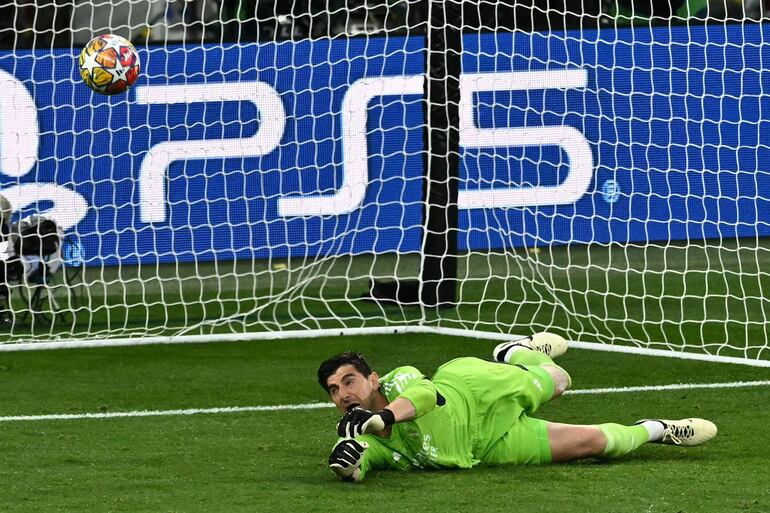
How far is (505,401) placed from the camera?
5059 mm

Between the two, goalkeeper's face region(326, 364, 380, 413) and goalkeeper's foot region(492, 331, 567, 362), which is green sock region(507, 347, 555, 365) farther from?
goalkeeper's face region(326, 364, 380, 413)

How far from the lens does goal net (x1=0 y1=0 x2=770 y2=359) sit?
11.7 meters

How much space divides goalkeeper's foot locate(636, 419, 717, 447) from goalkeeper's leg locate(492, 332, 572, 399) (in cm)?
44

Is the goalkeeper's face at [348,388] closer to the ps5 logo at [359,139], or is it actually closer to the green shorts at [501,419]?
the green shorts at [501,419]

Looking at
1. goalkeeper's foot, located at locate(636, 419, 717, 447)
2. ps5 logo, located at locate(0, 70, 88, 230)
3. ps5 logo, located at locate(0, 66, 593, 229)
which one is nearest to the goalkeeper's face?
goalkeeper's foot, located at locate(636, 419, 717, 447)

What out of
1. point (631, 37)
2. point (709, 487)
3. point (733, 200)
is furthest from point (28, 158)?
point (709, 487)

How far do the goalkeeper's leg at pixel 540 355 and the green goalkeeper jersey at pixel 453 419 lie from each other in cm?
29

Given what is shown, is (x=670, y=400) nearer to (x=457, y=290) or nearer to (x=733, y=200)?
(x=457, y=290)

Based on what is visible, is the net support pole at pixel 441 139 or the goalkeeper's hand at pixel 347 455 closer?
the goalkeeper's hand at pixel 347 455

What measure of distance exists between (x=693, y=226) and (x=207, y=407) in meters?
6.76

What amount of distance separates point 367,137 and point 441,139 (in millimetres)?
2653

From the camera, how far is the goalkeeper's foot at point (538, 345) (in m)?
5.76

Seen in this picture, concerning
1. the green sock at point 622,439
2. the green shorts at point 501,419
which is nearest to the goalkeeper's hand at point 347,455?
the green shorts at point 501,419

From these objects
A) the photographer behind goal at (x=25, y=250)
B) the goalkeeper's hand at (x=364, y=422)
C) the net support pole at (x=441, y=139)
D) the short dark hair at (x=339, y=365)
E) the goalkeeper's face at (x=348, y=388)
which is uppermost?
the net support pole at (x=441, y=139)
